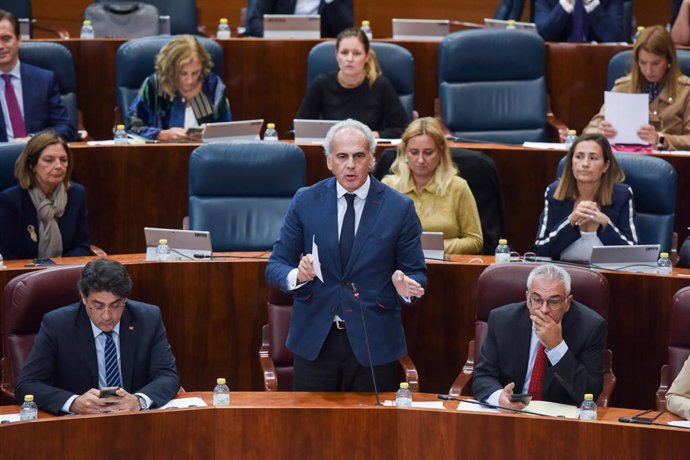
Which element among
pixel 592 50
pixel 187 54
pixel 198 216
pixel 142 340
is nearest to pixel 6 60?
pixel 187 54

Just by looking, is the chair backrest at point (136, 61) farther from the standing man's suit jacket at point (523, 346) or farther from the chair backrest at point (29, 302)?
the standing man's suit jacket at point (523, 346)

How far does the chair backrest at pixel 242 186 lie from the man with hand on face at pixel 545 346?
1227mm

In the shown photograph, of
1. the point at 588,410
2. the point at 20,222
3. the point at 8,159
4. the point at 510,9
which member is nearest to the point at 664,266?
the point at 588,410

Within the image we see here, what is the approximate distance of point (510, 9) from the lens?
22.8ft

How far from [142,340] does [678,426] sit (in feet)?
4.74

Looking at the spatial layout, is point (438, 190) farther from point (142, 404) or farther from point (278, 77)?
point (278, 77)

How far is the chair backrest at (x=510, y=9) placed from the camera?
690cm

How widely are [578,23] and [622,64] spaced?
0.67m

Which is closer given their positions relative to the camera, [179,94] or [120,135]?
[120,135]

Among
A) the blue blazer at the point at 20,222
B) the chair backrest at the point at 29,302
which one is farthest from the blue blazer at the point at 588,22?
the chair backrest at the point at 29,302

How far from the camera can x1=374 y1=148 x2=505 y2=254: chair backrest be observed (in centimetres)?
478

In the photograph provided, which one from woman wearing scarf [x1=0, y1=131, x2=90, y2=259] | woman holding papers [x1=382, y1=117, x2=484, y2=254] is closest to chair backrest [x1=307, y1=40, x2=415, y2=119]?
woman holding papers [x1=382, y1=117, x2=484, y2=254]

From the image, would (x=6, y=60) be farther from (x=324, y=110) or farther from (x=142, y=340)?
(x=142, y=340)

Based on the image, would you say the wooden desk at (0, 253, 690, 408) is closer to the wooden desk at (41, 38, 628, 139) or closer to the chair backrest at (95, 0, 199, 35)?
the wooden desk at (41, 38, 628, 139)
